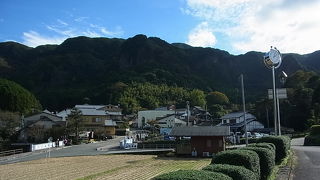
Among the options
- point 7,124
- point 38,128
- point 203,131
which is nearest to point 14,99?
point 38,128

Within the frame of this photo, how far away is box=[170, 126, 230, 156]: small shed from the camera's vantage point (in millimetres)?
38969

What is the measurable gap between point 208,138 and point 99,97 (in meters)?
83.2

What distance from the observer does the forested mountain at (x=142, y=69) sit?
13900 centimetres

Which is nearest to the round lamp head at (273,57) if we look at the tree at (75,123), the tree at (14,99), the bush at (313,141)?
the bush at (313,141)

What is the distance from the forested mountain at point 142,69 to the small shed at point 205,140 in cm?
8724

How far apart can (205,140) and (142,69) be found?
11360 centimetres

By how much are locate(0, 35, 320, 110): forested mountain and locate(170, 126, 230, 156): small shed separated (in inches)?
3435

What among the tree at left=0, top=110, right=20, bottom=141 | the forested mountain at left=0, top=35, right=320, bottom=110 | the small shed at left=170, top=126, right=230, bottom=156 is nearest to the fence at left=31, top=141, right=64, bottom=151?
the tree at left=0, top=110, right=20, bottom=141

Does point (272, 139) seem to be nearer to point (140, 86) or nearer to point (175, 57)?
point (140, 86)

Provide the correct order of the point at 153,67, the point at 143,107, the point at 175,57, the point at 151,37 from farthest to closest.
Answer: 1. the point at 151,37
2. the point at 175,57
3. the point at 153,67
4. the point at 143,107

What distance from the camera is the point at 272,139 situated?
15367 mm

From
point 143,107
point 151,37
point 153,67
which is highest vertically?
point 151,37

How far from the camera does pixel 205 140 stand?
39.4 meters

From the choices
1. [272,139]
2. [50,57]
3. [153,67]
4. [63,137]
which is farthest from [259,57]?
[272,139]
